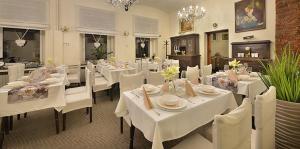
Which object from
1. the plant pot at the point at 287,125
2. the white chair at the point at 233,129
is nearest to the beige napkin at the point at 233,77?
the plant pot at the point at 287,125

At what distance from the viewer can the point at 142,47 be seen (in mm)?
8914

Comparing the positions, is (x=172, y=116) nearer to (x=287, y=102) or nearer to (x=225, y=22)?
(x=287, y=102)

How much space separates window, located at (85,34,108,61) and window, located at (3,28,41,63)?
5.65 feet

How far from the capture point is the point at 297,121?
130 centimetres

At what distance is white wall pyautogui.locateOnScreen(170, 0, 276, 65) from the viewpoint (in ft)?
17.8

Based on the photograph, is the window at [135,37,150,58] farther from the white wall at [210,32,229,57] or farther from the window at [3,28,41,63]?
the window at [3,28,41,63]

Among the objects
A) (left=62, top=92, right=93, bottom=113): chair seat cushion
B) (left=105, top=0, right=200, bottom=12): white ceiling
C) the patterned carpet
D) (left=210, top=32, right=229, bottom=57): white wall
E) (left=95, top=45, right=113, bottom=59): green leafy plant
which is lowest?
the patterned carpet

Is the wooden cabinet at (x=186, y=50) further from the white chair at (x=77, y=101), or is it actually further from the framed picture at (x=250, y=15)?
the white chair at (x=77, y=101)

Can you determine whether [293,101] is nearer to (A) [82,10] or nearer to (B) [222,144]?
(B) [222,144]

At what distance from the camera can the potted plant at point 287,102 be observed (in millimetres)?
1310

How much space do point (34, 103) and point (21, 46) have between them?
462 cm

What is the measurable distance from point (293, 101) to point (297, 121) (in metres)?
0.16

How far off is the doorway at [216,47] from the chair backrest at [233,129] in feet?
23.8

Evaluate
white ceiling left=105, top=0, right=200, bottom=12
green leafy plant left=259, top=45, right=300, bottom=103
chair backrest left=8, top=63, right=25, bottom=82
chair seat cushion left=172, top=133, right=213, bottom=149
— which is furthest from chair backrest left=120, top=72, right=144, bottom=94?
white ceiling left=105, top=0, right=200, bottom=12
